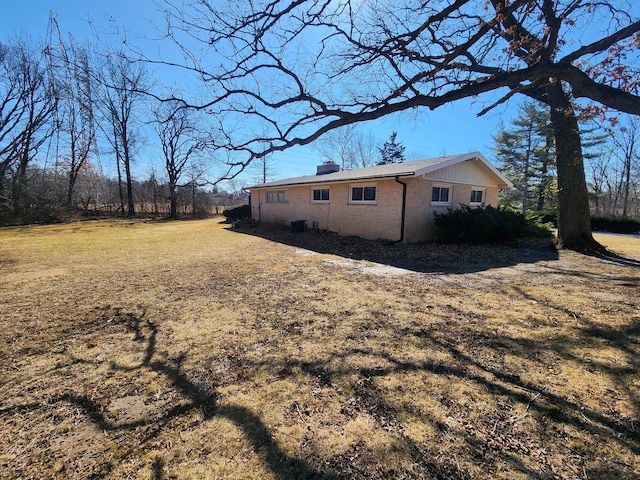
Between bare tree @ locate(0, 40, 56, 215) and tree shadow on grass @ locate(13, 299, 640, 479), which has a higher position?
bare tree @ locate(0, 40, 56, 215)

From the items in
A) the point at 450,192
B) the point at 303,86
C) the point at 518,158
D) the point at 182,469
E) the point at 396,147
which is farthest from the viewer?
the point at 396,147

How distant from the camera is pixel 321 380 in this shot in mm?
2395

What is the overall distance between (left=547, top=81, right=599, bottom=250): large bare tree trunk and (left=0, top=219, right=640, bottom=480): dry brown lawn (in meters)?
3.56

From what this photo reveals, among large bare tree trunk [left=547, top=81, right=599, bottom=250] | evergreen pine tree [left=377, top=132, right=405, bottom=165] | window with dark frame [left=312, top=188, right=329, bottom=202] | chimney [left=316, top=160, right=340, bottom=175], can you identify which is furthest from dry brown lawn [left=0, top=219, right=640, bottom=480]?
evergreen pine tree [left=377, top=132, right=405, bottom=165]

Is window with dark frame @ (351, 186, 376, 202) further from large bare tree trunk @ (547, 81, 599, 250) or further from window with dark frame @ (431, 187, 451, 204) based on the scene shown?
large bare tree trunk @ (547, 81, 599, 250)

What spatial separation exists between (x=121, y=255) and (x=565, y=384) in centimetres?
1005

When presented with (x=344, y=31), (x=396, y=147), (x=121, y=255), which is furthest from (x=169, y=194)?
(x=344, y=31)

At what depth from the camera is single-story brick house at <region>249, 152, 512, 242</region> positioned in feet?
32.5

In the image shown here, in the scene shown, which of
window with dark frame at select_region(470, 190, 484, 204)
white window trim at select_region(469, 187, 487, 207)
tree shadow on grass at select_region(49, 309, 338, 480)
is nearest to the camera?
tree shadow on grass at select_region(49, 309, 338, 480)

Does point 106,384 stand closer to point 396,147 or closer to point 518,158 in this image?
point 518,158

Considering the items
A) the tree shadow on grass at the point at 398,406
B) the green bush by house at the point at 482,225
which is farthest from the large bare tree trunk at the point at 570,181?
the tree shadow on grass at the point at 398,406

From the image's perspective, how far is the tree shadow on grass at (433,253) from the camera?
6956 millimetres

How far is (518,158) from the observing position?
25188 millimetres

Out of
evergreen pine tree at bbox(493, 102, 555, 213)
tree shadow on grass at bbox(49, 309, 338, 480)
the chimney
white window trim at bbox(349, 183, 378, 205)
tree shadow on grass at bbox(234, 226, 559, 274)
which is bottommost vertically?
tree shadow on grass at bbox(49, 309, 338, 480)
